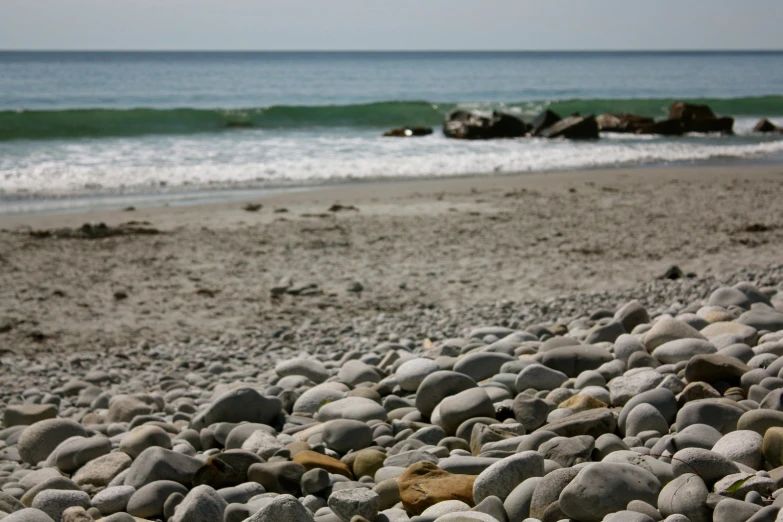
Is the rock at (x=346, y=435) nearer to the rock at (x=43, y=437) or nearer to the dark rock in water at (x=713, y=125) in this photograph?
the rock at (x=43, y=437)

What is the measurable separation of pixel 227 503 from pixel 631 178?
10.8 meters

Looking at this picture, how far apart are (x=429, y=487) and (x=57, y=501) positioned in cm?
124

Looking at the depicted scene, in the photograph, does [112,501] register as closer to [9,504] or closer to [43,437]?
[9,504]

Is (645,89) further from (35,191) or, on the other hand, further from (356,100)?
(35,191)

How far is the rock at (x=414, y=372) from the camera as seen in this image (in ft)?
12.6

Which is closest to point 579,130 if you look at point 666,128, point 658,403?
point 666,128

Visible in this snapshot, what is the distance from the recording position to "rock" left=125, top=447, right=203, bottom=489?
294cm

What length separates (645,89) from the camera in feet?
138

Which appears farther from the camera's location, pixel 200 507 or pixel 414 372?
pixel 414 372

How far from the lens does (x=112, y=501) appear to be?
281cm

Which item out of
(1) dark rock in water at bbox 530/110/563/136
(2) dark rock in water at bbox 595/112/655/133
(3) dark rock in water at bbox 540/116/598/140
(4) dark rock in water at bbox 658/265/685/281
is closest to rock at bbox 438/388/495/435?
(4) dark rock in water at bbox 658/265/685/281

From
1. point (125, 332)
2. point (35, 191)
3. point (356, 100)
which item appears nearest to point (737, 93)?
point (356, 100)

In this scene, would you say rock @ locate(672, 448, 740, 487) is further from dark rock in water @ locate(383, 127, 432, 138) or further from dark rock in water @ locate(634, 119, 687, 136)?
dark rock in water @ locate(634, 119, 687, 136)

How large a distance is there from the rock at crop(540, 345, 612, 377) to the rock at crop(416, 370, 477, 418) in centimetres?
44
